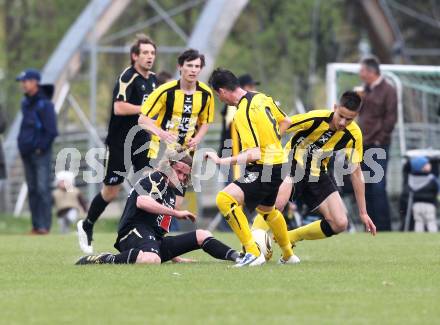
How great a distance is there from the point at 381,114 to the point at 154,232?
7381 millimetres

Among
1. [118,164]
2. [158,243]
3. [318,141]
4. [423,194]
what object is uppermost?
[318,141]

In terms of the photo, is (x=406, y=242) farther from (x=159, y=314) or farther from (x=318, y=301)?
(x=159, y=314)

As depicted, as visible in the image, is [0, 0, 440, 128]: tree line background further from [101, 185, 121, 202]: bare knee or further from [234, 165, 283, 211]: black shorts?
[234, 165, 283, 211]: black shorts

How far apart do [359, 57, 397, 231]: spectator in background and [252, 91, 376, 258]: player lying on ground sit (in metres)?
5.84

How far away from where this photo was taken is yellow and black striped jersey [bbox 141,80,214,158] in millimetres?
12398

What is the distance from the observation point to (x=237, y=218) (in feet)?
35.6

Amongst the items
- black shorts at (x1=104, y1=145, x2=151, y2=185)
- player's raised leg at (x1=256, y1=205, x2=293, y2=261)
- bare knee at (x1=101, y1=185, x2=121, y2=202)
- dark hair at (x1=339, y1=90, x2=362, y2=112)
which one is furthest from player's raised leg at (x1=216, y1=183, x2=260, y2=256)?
bare knee at (x1=101, y1=185, x2=121, y2=202)

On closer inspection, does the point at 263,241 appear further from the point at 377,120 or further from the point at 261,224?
the point at 377,120

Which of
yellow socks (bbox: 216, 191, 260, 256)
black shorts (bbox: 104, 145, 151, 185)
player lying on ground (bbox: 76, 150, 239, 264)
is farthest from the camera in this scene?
black shorts (bbox: 104, 145, 151, 185)

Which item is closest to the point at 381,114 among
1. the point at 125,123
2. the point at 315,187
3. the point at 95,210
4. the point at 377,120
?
the point at 377,120

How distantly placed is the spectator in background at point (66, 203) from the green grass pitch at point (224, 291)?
8.07 metres

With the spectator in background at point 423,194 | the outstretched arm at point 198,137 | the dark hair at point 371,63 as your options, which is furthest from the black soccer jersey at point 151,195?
the spectator in background at point 423,194

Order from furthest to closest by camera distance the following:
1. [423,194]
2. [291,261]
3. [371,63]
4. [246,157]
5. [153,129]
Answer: [423,194] < [371,63] < [153,129] < [291,261] < [246,157]

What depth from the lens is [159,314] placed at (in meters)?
7.59
